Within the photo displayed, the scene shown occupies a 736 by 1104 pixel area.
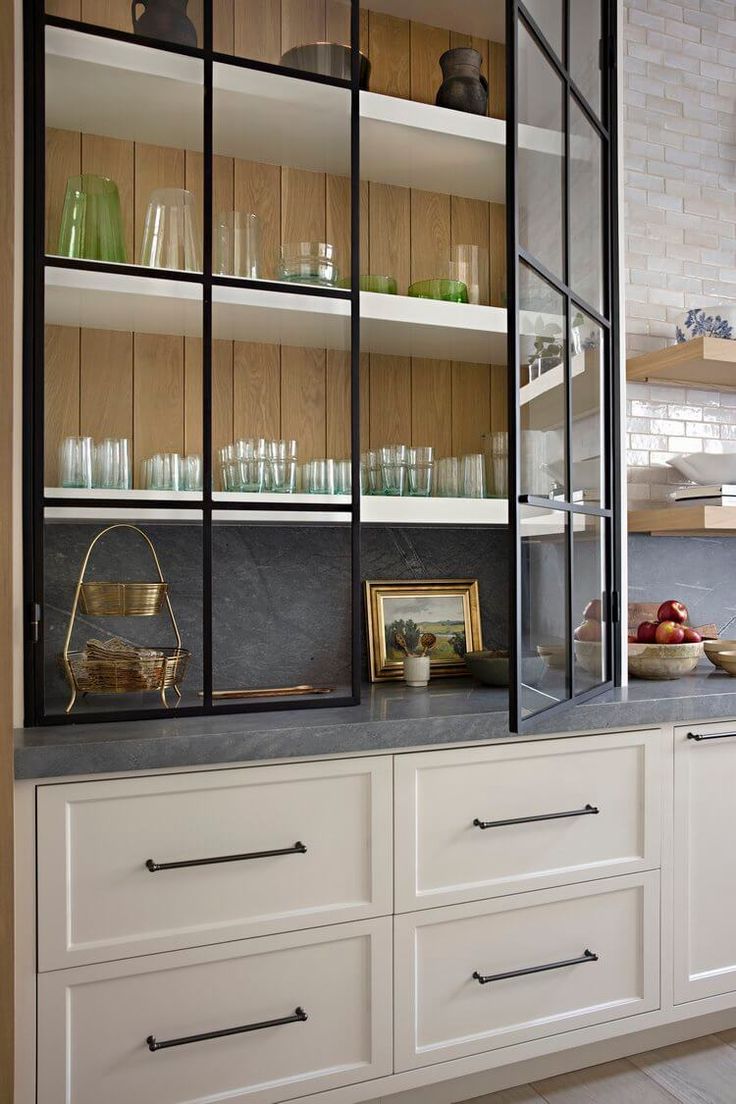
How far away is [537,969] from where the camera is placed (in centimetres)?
181

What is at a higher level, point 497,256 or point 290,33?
point 290,33

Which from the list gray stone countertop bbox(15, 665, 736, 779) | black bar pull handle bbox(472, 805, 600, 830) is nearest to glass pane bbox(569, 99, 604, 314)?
gray stone countertop bbox(15, 665, 736, 779)

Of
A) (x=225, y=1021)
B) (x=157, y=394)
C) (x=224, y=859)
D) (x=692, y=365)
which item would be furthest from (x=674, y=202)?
(x=225, y=1021)

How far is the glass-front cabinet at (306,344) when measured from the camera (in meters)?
1.73

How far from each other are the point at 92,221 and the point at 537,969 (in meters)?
1.87

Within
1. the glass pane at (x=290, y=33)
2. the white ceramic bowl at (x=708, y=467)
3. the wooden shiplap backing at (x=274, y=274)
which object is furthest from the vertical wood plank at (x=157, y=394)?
the white ceramic bowl at (x=708, y=467)

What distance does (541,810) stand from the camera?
1826 millimetres

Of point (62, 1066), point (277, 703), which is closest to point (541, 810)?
point (277, 703)

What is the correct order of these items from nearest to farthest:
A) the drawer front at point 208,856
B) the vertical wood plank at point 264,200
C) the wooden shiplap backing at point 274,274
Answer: the drawer front at point 208,856 → the wooden shiplap backing at point 274,274 → the vertical wood plank at point 264,200

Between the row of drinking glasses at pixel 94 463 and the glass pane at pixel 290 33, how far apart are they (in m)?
0.91

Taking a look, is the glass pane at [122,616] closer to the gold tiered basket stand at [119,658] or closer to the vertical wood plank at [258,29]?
the gold tiered basket stand at [119,658]

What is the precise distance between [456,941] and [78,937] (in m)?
0.76

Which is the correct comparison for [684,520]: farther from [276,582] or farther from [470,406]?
[276,582]

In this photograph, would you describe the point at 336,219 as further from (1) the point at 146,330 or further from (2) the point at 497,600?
(2) the point at 497,600
